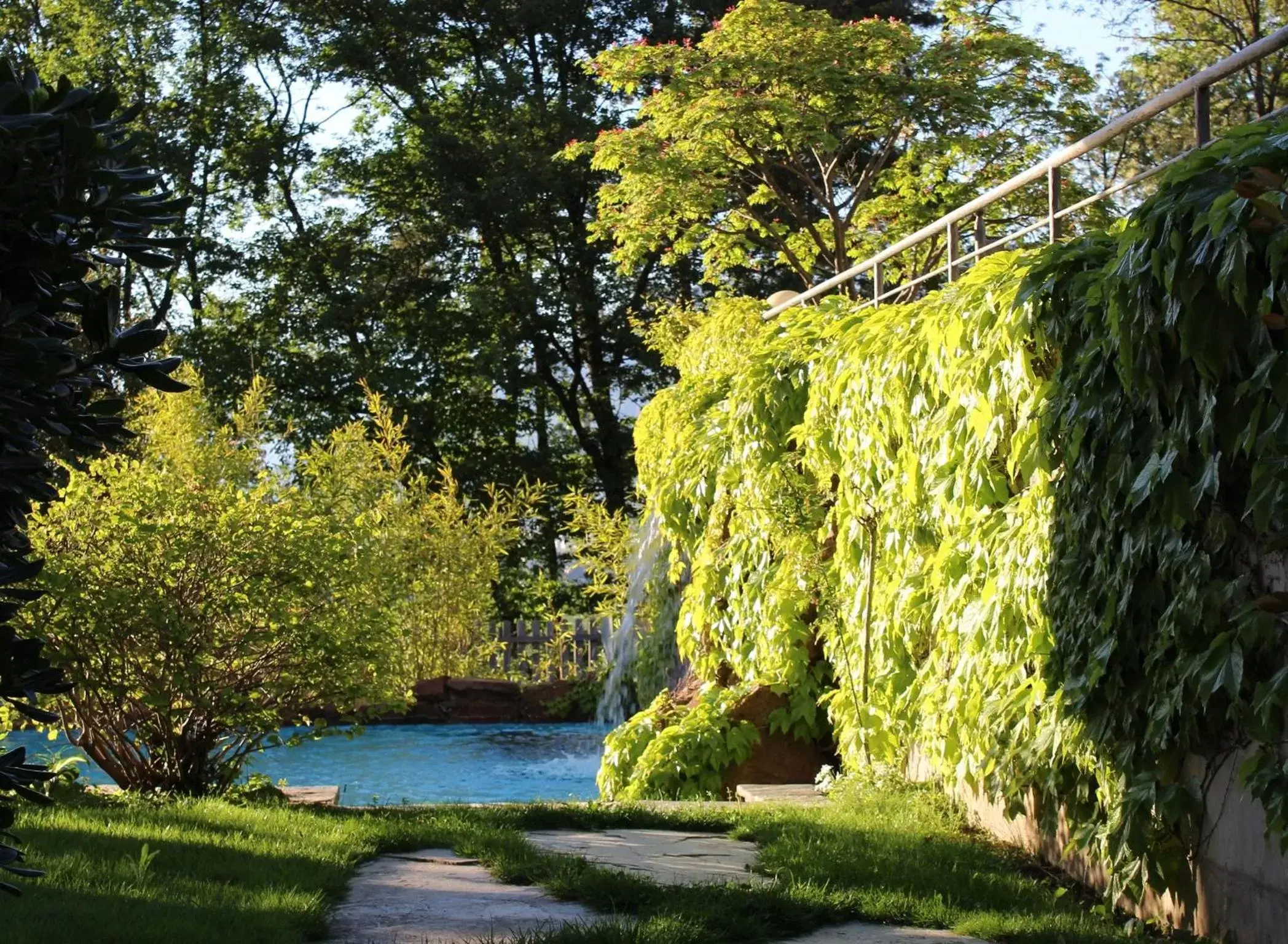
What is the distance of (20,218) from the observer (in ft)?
6.63

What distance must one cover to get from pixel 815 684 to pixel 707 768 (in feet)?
2.47

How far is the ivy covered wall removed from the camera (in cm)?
329

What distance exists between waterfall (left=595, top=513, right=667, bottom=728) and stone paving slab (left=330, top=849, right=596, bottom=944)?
4761 mm

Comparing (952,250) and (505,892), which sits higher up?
(952,250)

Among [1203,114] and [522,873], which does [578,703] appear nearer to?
[522,873]

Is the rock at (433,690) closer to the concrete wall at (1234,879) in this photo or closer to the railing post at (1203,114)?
the concrete wall at (1234,879)

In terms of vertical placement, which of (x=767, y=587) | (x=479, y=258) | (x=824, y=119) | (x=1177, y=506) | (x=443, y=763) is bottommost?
(x=443, y=763)

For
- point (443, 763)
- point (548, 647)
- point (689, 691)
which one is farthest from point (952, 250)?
point (548, 647)

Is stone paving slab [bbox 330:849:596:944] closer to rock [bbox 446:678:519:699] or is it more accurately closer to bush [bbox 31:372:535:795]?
bush [bbox 31:372:535:795]

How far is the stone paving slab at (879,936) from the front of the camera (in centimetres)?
369

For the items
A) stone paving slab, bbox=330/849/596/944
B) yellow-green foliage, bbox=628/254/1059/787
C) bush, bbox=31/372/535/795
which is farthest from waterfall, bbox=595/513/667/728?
stone paving slab, bbox=330/849/596/944

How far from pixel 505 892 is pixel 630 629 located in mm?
7831

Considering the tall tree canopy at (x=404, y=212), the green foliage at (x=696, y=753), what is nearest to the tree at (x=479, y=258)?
the tall tree canopy at (x=404, y=212)

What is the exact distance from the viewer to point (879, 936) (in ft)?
12.4
